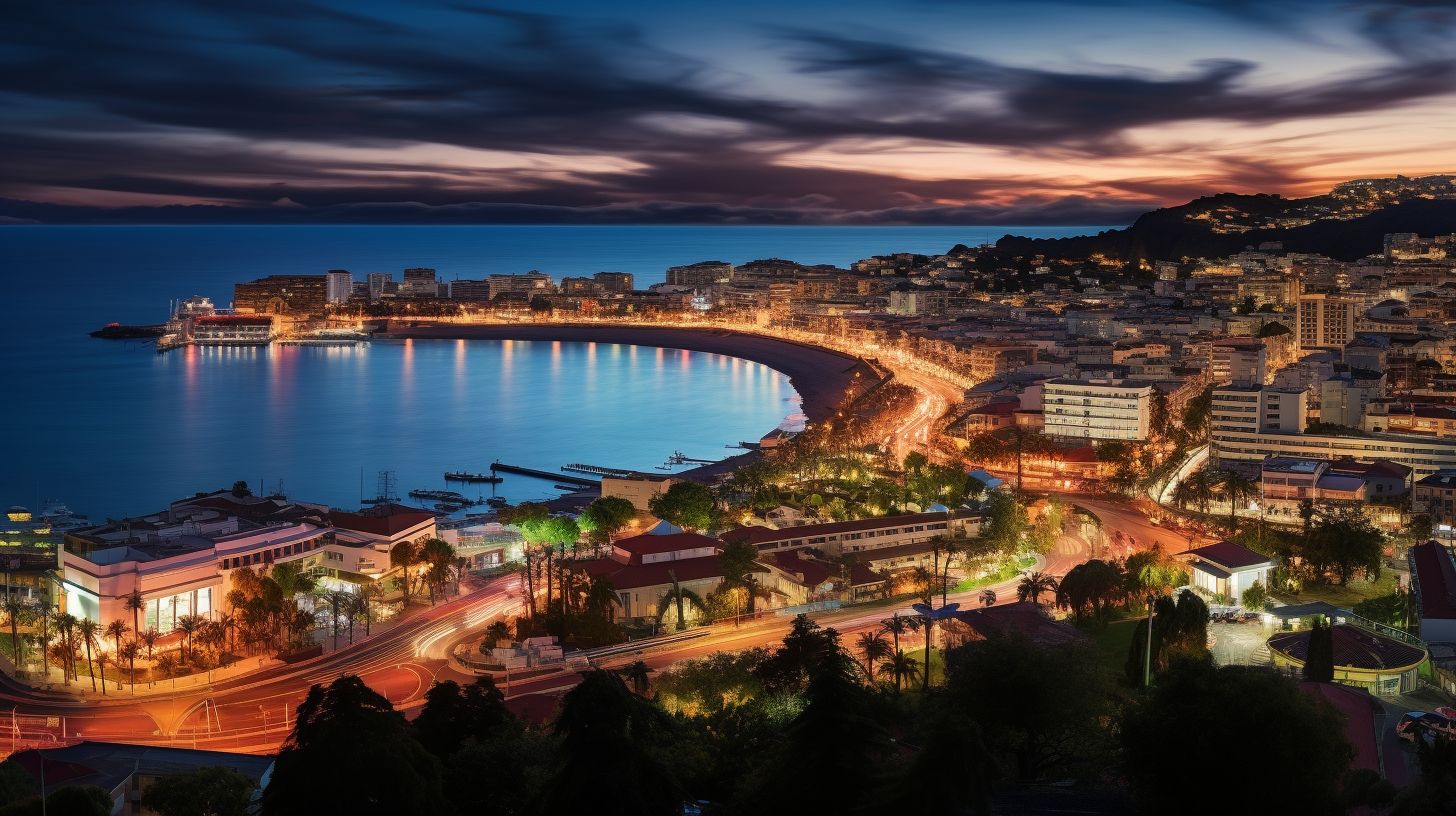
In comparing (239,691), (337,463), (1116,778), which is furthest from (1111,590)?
(337,463)

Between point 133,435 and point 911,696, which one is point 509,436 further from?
point 911,696

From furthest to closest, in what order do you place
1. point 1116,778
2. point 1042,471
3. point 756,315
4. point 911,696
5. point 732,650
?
point 756,315
point 1042,471
point 732,650
point 911,696
point 1116,778

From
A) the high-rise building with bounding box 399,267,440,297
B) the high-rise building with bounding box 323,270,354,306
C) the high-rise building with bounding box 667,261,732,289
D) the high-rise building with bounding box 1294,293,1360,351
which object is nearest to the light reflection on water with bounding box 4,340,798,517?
the high-rise building with bounding box 1294,293,1360,351

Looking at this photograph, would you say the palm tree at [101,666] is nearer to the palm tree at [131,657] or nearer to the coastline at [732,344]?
the palm tree at [131,657]

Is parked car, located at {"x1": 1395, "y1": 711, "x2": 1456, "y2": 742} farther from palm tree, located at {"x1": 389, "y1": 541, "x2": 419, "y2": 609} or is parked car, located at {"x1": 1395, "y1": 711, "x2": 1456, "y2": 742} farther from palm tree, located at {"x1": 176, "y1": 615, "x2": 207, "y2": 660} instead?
palm tree, located at {"x1": 176, "y1": 615, "x2": 207, "y2": 660}

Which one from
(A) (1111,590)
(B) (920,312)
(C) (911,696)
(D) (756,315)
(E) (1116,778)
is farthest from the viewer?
(D) (756,315)

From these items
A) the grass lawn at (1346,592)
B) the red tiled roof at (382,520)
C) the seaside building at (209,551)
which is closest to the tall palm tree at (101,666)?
the seaside building at (209,551)

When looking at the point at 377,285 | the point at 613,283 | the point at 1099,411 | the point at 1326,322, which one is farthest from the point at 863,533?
the point at 377,285

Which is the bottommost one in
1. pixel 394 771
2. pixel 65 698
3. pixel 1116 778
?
pixel 65 698
